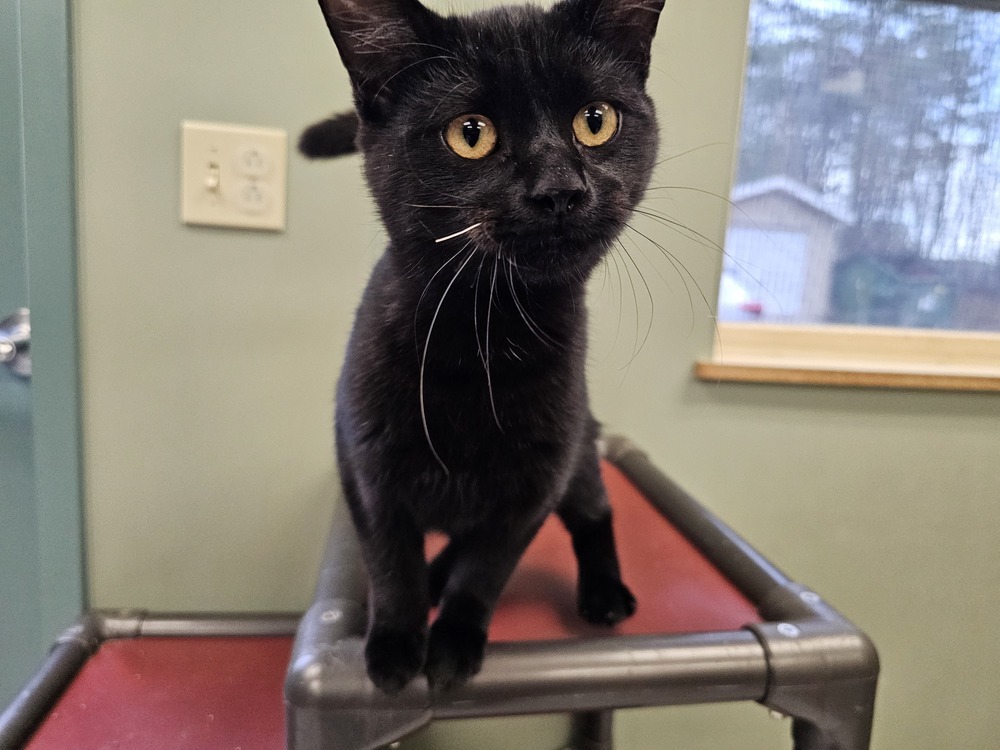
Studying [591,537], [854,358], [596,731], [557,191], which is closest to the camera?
[557,191]

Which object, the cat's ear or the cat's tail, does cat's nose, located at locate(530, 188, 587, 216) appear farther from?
the cat's tail

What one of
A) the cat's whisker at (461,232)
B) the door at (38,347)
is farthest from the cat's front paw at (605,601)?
the door at (38,347)

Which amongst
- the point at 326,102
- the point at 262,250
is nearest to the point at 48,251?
the point at 262,250

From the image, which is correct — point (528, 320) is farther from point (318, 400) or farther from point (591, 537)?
point (318, 400)

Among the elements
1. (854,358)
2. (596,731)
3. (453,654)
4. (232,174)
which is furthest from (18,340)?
(854,358)

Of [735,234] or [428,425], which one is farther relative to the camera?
[735,234]

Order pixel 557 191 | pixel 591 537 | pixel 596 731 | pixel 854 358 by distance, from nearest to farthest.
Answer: pixel 557 191, pixel 591 537, pixel 596 731, pixel 854 358

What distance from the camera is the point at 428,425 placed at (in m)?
0.52

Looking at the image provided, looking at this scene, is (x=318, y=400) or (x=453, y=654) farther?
(x=318, y=400)

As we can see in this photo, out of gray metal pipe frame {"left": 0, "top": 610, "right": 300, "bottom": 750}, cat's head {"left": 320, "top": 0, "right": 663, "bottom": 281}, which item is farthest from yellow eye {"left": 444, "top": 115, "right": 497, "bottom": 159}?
gray metal pipe frame {"left": 0, "top": 610, "right": 300, "bottom": 750}

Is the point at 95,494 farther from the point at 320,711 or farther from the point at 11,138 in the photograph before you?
the point at 320,711

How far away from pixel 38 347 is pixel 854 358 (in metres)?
1.37

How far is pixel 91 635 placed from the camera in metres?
0.85

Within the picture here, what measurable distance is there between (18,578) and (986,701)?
70.0 inches
